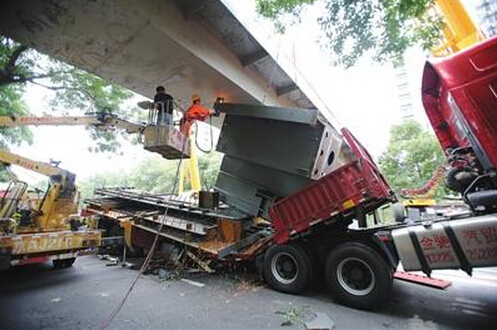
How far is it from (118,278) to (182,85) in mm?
4571

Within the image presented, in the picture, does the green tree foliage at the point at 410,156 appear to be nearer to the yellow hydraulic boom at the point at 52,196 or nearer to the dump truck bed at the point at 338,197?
the dump truck bed at the point at 338,197

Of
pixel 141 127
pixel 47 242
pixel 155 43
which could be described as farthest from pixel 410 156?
pixel 47 242

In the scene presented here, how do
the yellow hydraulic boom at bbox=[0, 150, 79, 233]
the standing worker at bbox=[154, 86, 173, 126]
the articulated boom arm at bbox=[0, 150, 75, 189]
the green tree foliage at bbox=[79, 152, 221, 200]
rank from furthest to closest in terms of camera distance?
1. the green tree foliage at bbox=[79, 152, 221, 200]
2. the articulated boom arm at bbox=[0, 150, 75, 189]
3. the yellow hydraulic boom at bbox=[0, 150, 79, 233]
4. the standing worker at bbox=[154, 86, 173, 126]

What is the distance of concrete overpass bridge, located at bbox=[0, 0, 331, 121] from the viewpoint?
13.0 feet

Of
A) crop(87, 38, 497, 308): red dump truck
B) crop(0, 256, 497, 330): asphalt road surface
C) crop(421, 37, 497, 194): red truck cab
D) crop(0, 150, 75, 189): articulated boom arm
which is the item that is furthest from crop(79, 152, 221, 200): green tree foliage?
A: crop(421, 37, 497, 194): red truck cab

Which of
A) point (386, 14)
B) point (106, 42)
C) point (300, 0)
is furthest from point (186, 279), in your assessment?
point (386, 14)

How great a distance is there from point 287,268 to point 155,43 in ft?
15.8

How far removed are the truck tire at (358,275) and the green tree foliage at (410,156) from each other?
1160cm

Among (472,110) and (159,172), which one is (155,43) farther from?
(159,172)

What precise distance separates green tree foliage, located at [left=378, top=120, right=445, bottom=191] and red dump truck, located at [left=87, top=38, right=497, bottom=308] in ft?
35.4

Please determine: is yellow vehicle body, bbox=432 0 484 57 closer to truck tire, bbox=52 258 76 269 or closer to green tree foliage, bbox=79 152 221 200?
truck tire, bbox=52 258 76 269

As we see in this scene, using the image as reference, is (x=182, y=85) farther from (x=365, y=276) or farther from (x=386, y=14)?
(x=365, y=276)

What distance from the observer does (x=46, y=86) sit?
532 centimetres

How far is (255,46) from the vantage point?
609cm
